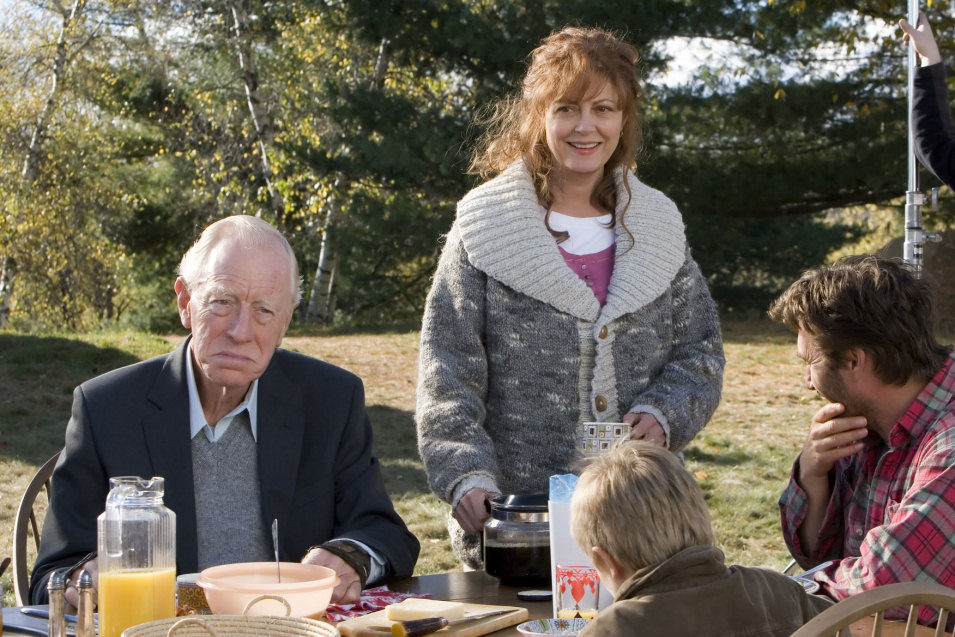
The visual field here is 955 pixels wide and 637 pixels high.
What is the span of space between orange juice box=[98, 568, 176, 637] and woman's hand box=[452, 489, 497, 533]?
95 cm

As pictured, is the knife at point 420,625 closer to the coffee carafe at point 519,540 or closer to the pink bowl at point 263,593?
the pink bowl at point 263,593

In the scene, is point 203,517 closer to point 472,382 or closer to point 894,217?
point 472,382

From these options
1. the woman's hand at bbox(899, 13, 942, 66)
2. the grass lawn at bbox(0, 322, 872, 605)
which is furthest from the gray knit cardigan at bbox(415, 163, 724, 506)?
the grass lawn at bbox(0, 322, 872, 605)

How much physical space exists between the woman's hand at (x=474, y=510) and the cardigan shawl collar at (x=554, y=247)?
51 cm

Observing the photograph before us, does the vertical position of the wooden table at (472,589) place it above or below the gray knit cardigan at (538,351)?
below

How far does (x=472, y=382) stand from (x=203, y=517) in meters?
0.75

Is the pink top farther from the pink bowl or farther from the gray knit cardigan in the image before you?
the pink bowl

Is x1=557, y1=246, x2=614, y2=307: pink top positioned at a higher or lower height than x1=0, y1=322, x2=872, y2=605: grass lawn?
higher

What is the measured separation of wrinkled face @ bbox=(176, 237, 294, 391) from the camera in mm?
2334

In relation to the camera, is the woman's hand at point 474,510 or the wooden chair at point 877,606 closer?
the wooden chair at point 877,606

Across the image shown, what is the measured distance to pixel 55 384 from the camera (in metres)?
9.71

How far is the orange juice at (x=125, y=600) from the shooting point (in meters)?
1.68

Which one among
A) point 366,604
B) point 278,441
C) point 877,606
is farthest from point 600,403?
point 877,606

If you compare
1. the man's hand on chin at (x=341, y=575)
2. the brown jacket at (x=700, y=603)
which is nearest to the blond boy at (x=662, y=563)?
the brown jacket at (x=700, y=603)
